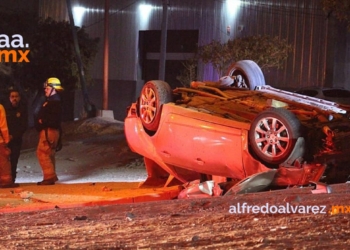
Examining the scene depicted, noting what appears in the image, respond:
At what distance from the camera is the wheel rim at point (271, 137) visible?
6078 millimetres

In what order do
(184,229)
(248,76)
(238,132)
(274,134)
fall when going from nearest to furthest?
(184,229)
(274,134)
(238,132)
(248,76)

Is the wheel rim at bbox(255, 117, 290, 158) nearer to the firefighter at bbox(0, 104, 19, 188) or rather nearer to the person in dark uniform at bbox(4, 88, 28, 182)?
the firefighter at bbox(0, 104, 19, 188)

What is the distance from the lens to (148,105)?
7527mm

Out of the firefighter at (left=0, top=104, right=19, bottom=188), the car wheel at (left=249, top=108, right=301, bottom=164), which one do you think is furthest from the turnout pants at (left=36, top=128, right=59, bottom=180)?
the car wheel at (left=249, top=108, right=301, bottom=164)

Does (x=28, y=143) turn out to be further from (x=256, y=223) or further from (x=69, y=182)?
(x=256, y=223)

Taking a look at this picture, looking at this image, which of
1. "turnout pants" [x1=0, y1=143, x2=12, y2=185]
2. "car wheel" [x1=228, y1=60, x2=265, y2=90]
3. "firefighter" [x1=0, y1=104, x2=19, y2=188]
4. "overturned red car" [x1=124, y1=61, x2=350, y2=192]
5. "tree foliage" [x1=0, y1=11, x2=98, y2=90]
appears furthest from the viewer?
"tree foliage" [x1=0, y1=11, x2=98, y2=90]

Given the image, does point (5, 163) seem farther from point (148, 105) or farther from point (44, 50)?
point (44, 50)

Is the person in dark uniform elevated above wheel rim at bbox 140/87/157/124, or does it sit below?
below

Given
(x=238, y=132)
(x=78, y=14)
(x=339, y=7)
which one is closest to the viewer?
(x=238, y=132)

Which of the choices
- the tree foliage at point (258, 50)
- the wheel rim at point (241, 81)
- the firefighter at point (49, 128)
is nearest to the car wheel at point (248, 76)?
the wheel rim at point (241, 81)

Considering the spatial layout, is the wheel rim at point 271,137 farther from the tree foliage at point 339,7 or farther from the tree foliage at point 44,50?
the tree foliage at point 44,50

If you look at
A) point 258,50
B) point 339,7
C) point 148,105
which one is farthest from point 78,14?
point 148,105

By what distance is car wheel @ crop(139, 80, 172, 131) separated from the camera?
734 centimetres

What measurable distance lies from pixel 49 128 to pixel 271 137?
15.8 feet
